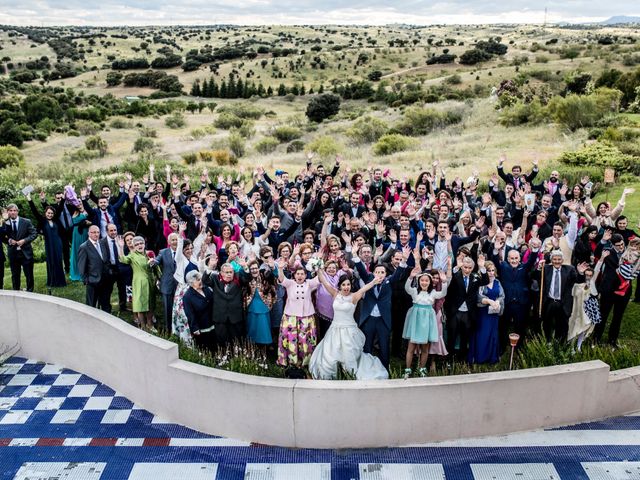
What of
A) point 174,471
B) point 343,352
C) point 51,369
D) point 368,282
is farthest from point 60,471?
point 368,282

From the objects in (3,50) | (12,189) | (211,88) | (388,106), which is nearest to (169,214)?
(12,189)

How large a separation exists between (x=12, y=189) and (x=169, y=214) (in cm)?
886

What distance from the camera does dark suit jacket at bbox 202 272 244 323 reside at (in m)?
7.70

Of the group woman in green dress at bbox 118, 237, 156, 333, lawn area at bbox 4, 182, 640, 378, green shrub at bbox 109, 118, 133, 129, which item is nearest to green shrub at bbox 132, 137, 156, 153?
green shrub at bbox 109, 118, 133, 129

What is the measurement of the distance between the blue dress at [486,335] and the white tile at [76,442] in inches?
185

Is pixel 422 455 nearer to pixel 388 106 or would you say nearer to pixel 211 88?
pixel 388 106

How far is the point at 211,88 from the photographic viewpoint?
176 feet

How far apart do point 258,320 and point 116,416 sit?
2.03 meters

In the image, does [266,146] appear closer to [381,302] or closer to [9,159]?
[9,159]

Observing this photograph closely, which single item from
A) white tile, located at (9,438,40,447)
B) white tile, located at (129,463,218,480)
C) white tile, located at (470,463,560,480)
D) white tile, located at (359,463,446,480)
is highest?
white tile, located at (470,463,560,480)

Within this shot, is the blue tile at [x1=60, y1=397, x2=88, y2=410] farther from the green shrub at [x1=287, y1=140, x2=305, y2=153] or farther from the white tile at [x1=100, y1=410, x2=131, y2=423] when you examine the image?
the green shrub at [x1=287, y1=140, x2=305, y2=153]

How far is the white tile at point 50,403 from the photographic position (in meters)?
7.66

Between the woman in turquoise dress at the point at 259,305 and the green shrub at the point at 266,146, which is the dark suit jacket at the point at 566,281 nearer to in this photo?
the woman in turquoise dress at the point at 259,305

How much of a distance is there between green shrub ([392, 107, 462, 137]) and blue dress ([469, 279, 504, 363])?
971 inches
